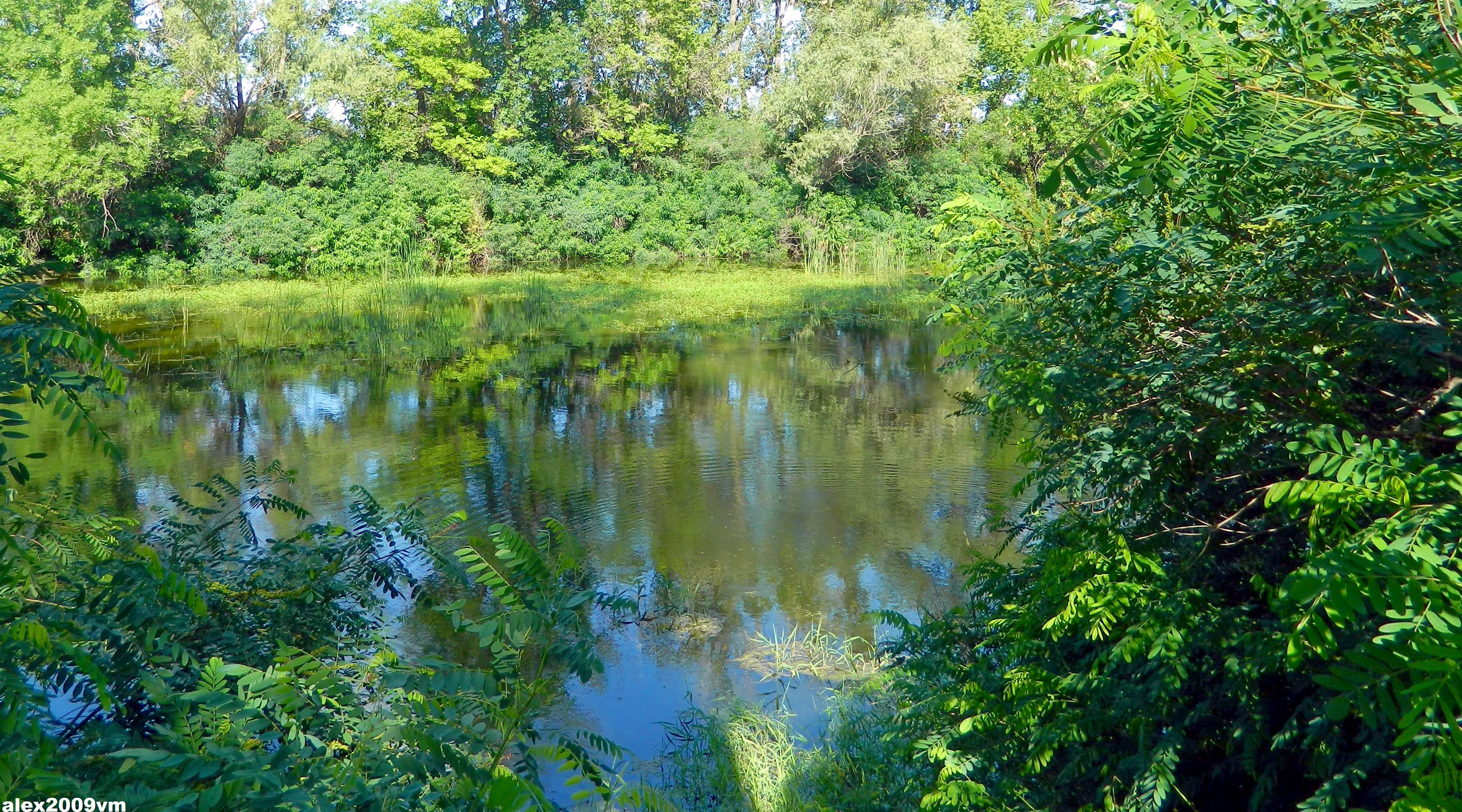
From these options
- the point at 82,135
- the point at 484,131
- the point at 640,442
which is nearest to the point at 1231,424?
the point at 640,442

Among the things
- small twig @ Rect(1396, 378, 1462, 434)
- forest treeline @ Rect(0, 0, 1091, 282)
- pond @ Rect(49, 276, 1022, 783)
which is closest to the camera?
small twig @ Rect(1396, 378, 1462, 434)

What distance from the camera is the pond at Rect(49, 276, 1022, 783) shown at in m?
5.99

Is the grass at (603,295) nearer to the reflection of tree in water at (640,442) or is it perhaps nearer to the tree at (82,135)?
the reflection of tree in water at (640,442)

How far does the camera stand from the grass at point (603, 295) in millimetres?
17375

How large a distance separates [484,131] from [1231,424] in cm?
2527

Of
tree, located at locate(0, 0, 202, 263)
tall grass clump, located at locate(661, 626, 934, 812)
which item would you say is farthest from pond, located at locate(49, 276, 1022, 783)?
tree, located at locate(0, 0, 202, 263)

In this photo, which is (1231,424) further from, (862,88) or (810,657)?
(862,88)

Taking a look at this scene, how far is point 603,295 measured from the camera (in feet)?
65.2

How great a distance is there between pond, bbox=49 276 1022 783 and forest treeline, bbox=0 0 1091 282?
5.97 m

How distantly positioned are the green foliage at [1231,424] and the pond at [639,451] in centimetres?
116

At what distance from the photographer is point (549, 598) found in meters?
2.40

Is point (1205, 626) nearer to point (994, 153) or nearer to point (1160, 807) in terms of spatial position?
point (1160, 807)

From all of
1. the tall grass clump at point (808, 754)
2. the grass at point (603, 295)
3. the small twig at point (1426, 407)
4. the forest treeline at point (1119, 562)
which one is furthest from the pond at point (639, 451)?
the small twig at point (1426, 407)

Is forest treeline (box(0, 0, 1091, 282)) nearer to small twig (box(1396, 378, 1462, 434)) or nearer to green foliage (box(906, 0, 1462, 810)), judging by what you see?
green foliage (box(906, 0, 1462, 810))
